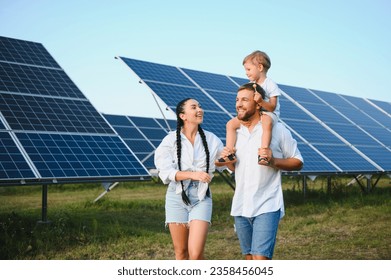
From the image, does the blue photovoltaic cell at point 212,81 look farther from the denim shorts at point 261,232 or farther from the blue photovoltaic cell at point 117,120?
the denim shorts at point 261,232

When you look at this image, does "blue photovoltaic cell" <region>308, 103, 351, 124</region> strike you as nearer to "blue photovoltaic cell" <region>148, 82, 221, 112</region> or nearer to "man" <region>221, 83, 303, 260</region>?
"blue photovoltaic cell" <region>148, 82, 221, 112</region>

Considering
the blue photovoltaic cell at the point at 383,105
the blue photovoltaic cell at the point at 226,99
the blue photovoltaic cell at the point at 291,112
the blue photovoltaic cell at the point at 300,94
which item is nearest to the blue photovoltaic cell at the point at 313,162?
the blue photovoltaic cell at the point at 291,112

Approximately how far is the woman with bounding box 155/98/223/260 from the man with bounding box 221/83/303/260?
12.3 inches

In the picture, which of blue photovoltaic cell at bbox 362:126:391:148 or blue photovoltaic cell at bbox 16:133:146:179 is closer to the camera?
blue photovoltaic cell at bbox 16:133:146:179

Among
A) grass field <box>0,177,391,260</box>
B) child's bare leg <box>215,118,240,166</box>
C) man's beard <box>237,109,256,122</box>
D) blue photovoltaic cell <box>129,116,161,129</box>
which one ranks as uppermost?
blue photovoltaic cell <box>129,116,161,129</box>

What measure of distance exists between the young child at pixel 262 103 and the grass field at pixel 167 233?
3.57 metres

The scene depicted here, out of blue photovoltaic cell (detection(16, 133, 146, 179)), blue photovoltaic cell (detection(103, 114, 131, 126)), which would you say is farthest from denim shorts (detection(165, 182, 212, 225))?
blue photovoltaic cell (detection(103, 114, 131, 126))

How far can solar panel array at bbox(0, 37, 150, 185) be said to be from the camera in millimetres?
7926

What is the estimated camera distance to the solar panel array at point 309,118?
40.9ft

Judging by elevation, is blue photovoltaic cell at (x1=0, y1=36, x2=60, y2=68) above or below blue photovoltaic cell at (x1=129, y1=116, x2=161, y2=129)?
above

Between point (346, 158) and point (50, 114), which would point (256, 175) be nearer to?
point (50, 114)

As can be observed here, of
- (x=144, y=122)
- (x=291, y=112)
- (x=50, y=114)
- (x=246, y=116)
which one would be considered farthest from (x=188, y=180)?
(x=144, y=122)

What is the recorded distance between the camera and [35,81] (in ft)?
33.8
